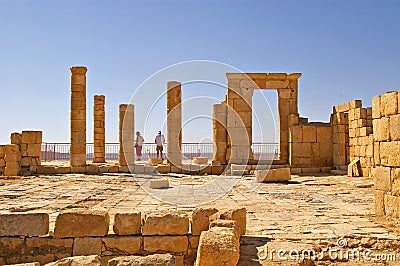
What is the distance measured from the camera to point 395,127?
7.85 m

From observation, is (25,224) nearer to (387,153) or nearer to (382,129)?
(387,153)

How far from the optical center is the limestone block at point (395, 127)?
7.74 metres

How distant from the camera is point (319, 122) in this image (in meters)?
20.5

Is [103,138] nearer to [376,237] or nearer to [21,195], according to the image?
[21,195]

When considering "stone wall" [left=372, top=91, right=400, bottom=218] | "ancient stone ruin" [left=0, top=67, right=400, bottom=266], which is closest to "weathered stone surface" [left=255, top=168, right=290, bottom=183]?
"ancient stone ruin" [left=0, top=67, right=400, bottom=266]

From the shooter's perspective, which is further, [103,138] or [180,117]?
[103,138]

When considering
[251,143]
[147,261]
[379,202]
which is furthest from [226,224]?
[251,143]

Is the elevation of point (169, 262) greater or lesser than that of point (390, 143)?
lesser

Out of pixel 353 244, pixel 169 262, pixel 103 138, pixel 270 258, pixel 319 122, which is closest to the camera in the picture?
pixel 169 262

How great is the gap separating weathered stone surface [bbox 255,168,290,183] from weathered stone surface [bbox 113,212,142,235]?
9009 millimetres

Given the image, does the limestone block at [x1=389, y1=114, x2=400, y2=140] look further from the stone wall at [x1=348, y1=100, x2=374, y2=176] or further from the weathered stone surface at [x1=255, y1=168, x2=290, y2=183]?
the stone wall at [x1=348, y1=100, x2=374, y2=176]

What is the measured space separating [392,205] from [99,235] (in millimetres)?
5402

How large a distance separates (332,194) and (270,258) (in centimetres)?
678

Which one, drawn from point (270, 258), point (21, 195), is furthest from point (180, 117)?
point (270, 258)
